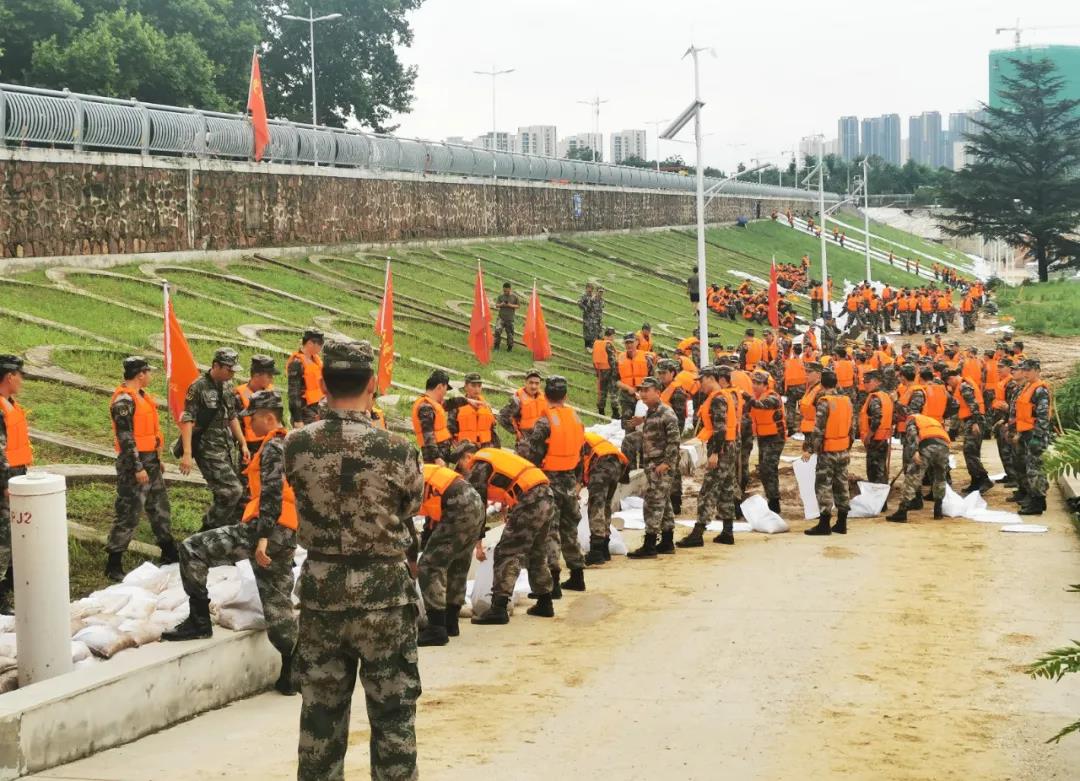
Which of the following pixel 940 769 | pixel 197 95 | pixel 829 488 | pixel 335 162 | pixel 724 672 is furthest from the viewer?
pixel 197 95

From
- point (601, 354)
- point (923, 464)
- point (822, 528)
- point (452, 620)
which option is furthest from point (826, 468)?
point (601, 354)

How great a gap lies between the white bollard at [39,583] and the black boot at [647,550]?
7091mm

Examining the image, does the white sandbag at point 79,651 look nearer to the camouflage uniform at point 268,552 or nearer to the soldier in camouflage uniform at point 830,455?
the camouflage uniform at point 268,552

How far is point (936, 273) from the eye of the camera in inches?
2975

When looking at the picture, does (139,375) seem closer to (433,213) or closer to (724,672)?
(724,672)

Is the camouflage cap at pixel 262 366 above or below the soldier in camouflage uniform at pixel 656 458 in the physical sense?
above

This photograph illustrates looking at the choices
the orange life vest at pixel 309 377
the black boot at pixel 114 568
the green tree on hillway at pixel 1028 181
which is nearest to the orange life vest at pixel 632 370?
the orange life vest at pixel 309 377

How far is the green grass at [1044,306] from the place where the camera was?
157 feet

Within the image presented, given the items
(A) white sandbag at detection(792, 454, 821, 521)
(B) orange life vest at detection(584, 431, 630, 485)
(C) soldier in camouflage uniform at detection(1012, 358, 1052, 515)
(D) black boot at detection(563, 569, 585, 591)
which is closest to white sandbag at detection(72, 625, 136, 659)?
(D) black boot at detection(563, 569, 585, 591)

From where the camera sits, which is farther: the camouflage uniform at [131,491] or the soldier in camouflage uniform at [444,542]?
the camouflage uniform at [131,491]

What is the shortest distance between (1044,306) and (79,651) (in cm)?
5077

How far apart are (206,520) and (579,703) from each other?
471 centimetres

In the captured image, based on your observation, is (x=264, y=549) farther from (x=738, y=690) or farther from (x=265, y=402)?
(x=738, y=690)

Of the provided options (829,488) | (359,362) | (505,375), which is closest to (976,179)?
(505,375)
